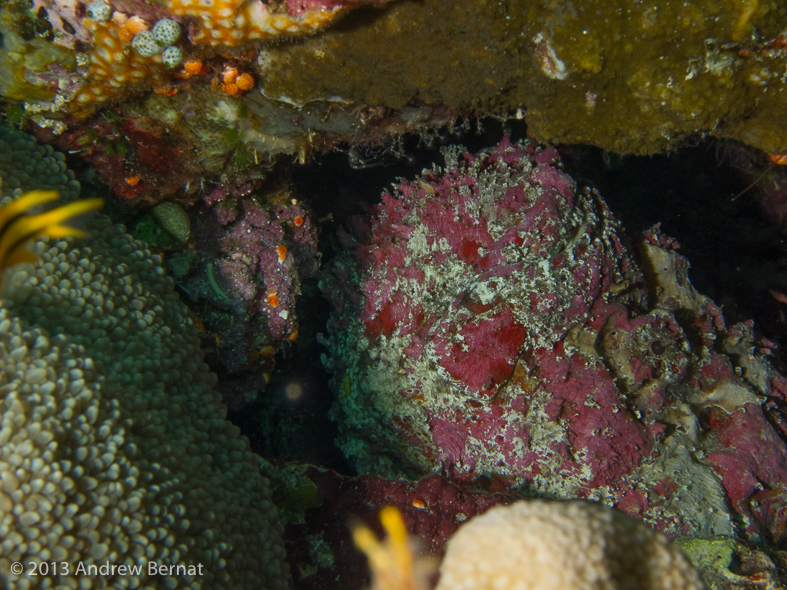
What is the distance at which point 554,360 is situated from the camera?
10.8 feet

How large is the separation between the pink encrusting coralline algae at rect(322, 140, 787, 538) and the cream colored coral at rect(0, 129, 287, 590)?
160 centimetres

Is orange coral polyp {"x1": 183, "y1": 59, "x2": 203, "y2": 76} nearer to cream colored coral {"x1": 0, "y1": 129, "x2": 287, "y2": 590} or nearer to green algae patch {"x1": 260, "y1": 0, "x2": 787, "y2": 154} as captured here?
green algae patch {"x1": 260, "y1": 0, "x2": 787, "y2": 154}

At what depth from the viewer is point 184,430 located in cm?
244

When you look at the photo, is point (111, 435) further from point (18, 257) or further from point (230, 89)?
point (230, 89)

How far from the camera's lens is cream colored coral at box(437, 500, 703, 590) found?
1.11 meters

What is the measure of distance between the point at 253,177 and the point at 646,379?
11.2 ft

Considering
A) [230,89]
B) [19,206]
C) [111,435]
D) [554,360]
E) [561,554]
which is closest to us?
[561,554]

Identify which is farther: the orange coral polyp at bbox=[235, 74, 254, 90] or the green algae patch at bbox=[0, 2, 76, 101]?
the orange coral polyp at bbox=[235, 74, 254, 90]

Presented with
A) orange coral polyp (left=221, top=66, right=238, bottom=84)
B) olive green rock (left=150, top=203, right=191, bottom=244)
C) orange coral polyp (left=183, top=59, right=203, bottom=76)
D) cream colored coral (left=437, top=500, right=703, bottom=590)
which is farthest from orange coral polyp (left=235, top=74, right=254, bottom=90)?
cream colored coral (left=437, top=500, right=703, bottom=590)

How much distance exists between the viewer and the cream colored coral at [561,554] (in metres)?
1.11

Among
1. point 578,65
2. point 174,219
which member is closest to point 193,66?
point 174,219

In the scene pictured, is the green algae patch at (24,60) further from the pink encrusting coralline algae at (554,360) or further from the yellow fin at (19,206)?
the pink encrusting coralline algae at (554,360)

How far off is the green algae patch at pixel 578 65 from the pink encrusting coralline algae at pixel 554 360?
872mm

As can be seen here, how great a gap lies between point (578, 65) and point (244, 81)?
6.29 ft
